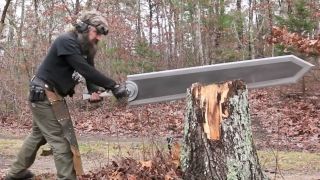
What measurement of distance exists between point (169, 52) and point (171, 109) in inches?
447

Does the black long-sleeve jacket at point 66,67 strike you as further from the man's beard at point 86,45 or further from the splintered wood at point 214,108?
the splintered wood at point 214,108

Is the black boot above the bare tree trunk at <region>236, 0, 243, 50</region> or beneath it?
beneath

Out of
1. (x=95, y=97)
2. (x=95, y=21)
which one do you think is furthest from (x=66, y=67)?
(x=95, y=21)

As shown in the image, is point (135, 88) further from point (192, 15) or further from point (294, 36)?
point (192, 15)

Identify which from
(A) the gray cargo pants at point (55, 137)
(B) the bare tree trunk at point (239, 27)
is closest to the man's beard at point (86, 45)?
(A) the gray cargo pants at point (55, 137)

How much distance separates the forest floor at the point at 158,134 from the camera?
5585 mm

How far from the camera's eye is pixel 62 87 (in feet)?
15.3

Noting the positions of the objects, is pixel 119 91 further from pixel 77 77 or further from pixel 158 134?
pixel 158 134

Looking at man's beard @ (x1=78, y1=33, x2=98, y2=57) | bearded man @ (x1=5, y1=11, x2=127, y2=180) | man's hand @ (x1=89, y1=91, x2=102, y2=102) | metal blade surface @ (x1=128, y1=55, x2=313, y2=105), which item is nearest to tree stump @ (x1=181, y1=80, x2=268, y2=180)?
metal blade surface @ (x1=128, y1=55, x2=313, y2=105)


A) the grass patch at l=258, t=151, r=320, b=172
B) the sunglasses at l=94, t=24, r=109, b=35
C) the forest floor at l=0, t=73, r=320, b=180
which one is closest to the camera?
the sunglasses at l=94, t=24, r=109, b=35

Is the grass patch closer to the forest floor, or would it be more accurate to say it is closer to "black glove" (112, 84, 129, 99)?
the forest floor

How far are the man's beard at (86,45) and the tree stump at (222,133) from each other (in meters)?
1.03

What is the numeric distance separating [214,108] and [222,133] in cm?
23

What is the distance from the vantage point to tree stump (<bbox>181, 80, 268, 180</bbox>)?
4277mm
